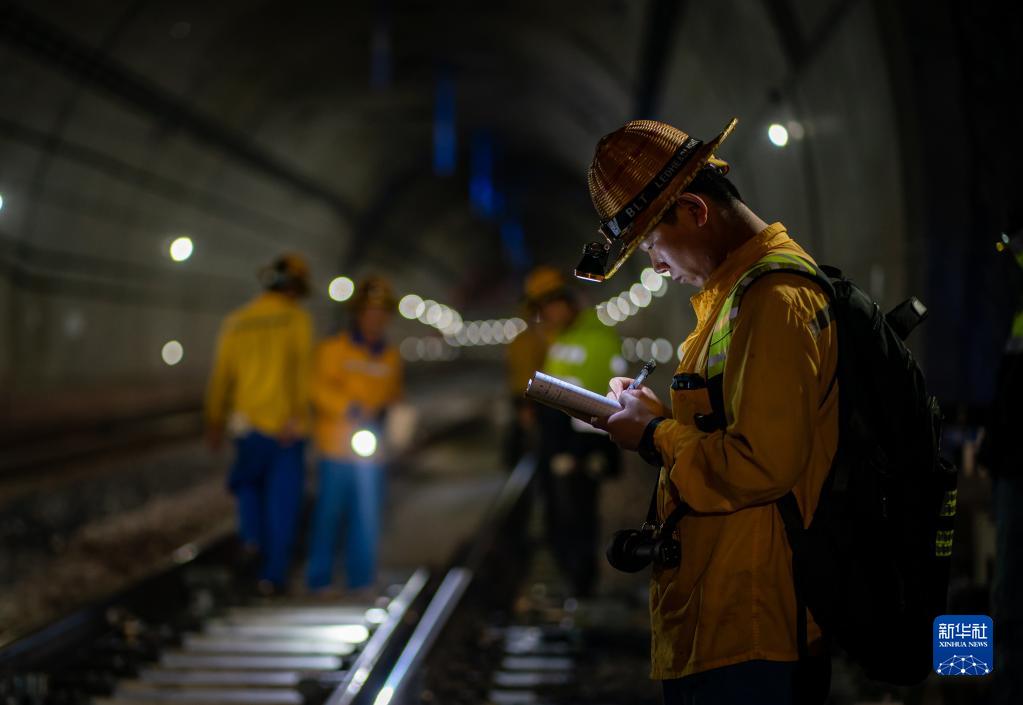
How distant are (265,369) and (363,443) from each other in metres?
0.75

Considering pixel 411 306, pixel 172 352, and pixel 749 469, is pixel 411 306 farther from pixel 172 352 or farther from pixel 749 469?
pixel 749 469

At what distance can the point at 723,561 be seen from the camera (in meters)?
2.19

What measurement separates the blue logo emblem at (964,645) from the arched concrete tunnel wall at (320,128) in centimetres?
261

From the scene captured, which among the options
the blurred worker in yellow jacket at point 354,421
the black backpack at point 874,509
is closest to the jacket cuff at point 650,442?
the black backpack at point 874,509

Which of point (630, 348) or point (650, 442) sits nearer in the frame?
point (650, 442)

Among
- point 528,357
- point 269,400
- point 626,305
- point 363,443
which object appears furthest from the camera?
point 626,305

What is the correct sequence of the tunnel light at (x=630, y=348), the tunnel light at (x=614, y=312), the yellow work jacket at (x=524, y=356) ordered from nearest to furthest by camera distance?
1. the yellow work jacket at (x=524, y=356)
2. the tunnel light at (x=630, y=348)
3. the tunnel light at (x=614, y=312)

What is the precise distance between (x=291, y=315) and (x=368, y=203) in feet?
73.6

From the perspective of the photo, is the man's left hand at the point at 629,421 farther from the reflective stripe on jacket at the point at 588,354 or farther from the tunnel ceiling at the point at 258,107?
the tunnel ceiling at the point at 258,107

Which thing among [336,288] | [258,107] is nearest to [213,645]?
[258,107]

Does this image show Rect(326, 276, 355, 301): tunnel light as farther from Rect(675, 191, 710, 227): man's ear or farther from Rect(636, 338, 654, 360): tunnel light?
Rect(675, 191, 710, 227): man's ear

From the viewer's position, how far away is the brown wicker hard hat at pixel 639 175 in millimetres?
2297

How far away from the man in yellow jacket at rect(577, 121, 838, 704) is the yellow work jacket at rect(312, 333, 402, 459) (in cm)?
419

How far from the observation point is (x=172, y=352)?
67.8 ft
